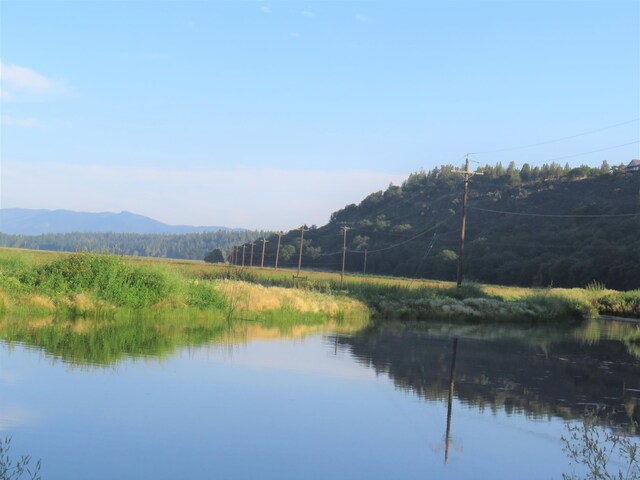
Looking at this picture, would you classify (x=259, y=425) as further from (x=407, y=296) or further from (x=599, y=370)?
(x=407, y=296)

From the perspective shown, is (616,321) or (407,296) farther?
(616,321)

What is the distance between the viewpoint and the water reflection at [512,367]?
14.3 meters

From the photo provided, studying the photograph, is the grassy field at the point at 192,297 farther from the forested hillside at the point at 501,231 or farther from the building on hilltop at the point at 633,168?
the building on hilltop at the point at 633,168

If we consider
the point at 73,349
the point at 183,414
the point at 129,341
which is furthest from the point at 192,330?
the point at 183,414

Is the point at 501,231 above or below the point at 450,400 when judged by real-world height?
above

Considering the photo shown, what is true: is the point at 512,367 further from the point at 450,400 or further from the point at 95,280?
the point at 95,280

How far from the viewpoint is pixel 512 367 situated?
1939cm

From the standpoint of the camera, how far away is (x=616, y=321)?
41.9 metres

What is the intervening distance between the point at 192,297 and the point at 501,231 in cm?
6867

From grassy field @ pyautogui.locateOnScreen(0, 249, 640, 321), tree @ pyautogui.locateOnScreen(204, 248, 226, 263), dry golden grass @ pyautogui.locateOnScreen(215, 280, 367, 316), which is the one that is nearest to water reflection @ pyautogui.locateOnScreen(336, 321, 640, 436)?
dry golden grass @ pyautogui.locateOnScreen(215, 280, 367, 316)

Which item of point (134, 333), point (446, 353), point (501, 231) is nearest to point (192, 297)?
point (134, 333)

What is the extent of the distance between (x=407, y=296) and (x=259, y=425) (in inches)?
1096

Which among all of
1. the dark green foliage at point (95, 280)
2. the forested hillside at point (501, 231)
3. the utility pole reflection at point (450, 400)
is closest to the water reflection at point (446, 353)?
the utility pole reflection at point (450, 400)

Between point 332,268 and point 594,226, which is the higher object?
point 594,226
